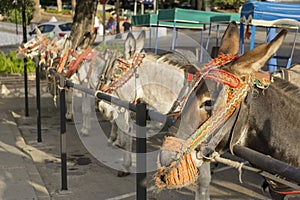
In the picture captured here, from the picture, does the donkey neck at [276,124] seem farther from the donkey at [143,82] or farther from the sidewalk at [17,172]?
the sidewalk at [17,172]

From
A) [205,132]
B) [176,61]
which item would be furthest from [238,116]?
[176,61]

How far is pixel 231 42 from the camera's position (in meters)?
2.90

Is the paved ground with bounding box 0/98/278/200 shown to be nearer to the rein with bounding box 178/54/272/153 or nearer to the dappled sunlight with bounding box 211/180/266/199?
the dappled sunlight with bounding box 211/180/266/199

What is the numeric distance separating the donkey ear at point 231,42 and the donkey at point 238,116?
0.27m

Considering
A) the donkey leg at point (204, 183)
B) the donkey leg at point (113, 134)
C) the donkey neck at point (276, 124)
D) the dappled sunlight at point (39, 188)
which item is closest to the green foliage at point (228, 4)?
the donkey leg at point (113, 134)

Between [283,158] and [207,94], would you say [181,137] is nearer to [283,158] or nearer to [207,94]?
[207,94]

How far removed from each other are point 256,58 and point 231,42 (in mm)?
639

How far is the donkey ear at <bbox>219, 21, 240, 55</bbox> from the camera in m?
2.86

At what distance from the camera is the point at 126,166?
20.6ft

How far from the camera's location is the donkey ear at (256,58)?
219 centimetres

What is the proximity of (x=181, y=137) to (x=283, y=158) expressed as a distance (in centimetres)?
69

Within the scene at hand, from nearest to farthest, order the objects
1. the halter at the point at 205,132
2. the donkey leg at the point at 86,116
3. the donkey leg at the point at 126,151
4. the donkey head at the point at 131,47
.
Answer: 1. the halter at the point at 205,132
2. the donkey leg at the point at 126,151
3. the donkey head at the point at 131,47
4. the donkey leg at the point at 86,116

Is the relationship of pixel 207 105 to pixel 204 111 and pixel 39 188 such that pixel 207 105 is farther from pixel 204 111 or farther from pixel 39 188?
pixel 39 188

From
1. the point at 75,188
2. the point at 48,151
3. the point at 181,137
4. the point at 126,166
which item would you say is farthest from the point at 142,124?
the point at 48,151
